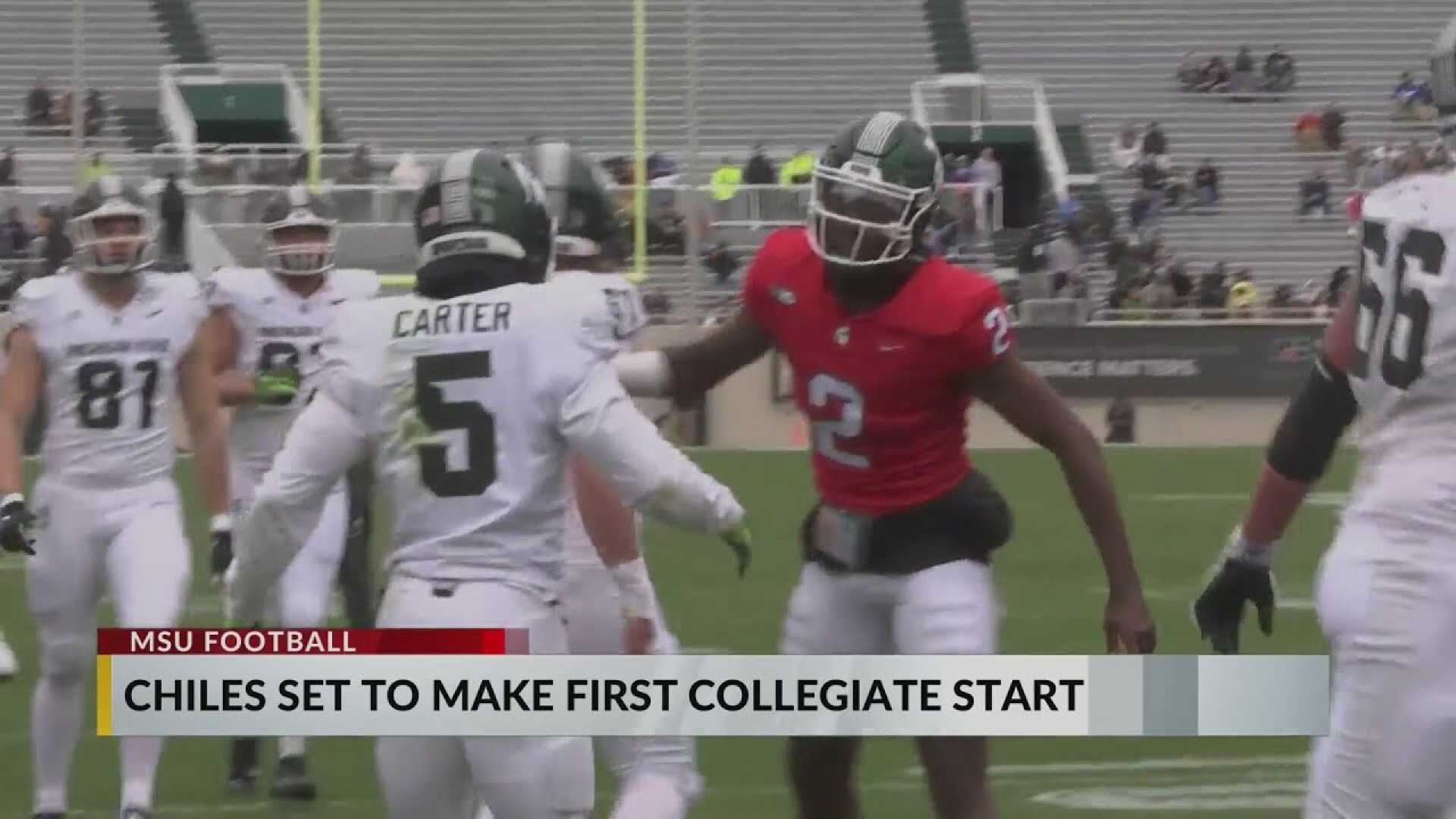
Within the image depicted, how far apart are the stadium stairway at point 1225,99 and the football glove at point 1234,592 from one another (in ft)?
73.3

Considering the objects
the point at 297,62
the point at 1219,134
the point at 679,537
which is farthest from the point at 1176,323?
the point at 297,62

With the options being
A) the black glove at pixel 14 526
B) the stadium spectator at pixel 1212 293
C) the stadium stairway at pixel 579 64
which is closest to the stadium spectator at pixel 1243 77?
the stadium stairway at pixel 579 64

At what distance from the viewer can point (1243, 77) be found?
28.6m

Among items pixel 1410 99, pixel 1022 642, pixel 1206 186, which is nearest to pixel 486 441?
pixel 1022 642

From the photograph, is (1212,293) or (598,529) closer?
(598,529)

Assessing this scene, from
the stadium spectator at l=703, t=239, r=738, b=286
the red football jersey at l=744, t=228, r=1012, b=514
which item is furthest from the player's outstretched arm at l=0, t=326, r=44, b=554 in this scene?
the stadium spectator at l=703, t=239, r=738, b=286

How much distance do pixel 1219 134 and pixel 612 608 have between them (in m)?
23.6

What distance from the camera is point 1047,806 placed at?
6883 mm

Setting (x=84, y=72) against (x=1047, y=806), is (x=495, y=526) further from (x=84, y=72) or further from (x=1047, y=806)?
(x=84, y=72)

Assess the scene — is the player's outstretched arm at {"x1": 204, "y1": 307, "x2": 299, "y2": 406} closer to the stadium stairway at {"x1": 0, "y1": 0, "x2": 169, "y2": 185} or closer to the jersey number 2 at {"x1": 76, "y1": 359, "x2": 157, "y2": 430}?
the jersey number 2 at {"x1": 76, "y1": 359, "x2": 157, "y2": 430}

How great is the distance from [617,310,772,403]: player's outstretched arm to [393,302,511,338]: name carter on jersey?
3.14 feet

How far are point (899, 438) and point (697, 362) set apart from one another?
511 millimetres

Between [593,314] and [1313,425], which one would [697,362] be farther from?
[1313,425]

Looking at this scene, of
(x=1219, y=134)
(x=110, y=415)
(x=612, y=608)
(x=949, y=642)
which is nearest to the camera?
(x=949, y=642)
